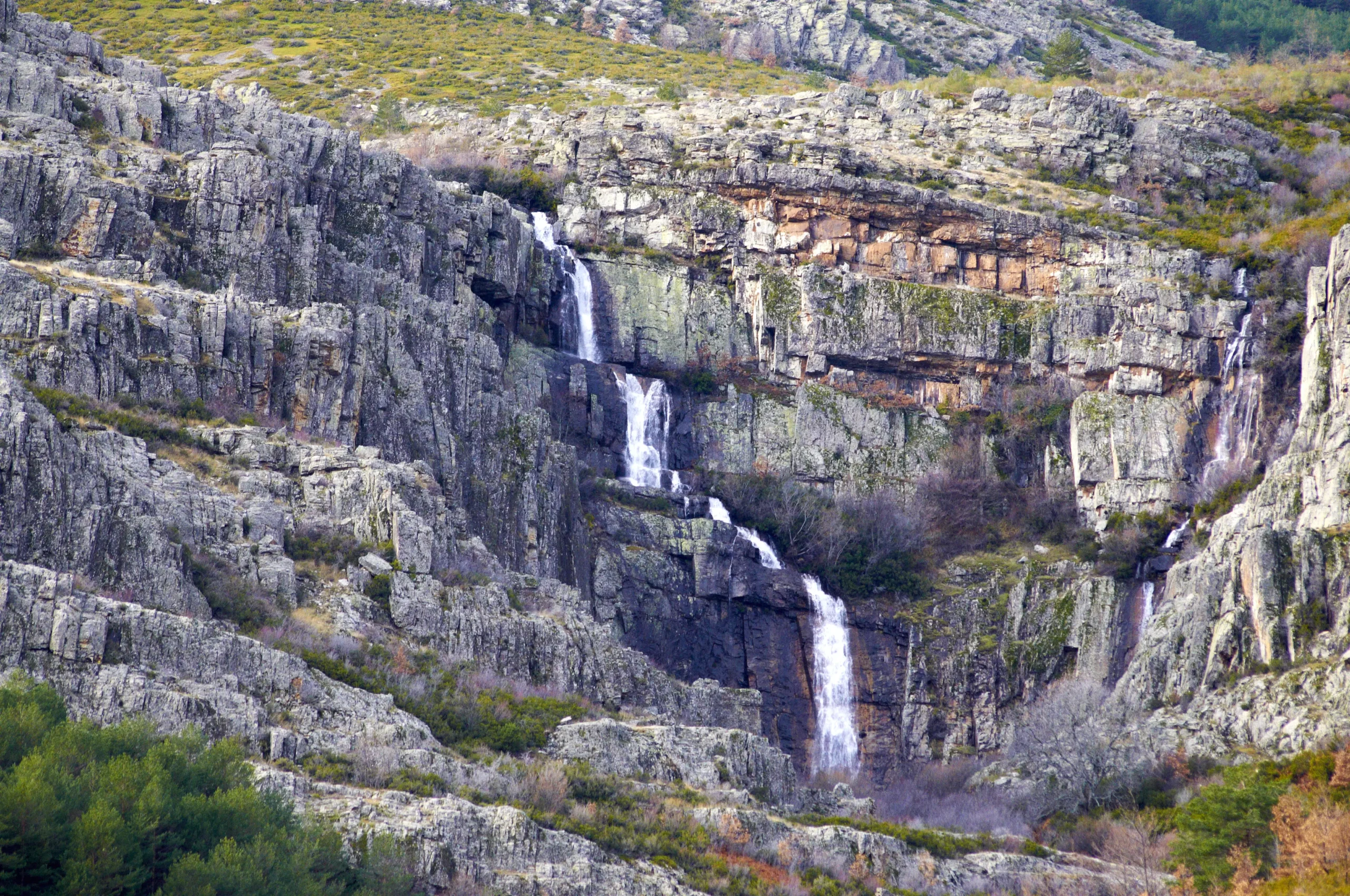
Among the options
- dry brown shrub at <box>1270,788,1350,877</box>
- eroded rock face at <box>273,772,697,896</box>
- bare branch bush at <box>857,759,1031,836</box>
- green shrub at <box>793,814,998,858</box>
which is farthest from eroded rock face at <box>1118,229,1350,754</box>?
eroded rock face at <box>273,772,697,896</box>

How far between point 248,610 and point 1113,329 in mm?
53674

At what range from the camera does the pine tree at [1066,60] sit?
127 metres

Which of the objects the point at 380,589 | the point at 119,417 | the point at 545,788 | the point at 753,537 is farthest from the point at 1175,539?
the point at 119,417

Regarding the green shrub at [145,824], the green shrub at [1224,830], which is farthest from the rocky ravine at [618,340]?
the green shrub at [1224,830]

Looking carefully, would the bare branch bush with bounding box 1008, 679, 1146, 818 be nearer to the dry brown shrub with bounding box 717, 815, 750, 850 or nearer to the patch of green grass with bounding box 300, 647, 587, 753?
the dry brown shrub with bounding box 717, 815, 750, 850

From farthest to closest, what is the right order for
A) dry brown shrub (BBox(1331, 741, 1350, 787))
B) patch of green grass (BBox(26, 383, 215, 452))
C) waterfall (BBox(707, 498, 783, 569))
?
waterfall (BBox(707, 498, 783, 569))
patch of green grass (BBox(26, 383, 215, 452))
dry brown shrub (BBox(1331, 741, 1350, 787))

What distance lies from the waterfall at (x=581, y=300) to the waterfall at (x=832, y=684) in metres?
16.7

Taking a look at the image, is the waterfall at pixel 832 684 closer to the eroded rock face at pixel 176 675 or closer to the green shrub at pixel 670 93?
the eroded rock face at pixel 176 675

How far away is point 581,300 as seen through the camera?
85500 millimetres

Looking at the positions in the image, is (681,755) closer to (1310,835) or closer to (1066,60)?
(1310,835)

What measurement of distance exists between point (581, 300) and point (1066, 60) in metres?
59.1

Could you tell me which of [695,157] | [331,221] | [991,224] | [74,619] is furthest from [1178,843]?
[695,157]

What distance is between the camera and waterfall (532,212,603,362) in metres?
84.3

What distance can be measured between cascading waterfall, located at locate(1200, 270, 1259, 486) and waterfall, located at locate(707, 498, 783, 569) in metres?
20.9
